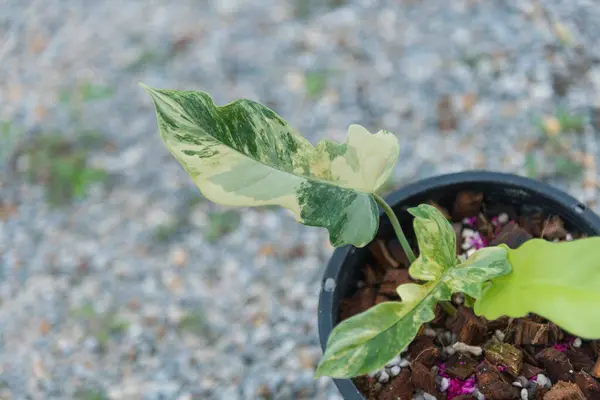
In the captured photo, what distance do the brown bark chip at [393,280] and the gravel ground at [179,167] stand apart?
46 cm

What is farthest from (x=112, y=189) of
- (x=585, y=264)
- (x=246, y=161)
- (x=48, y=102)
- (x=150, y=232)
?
(x=585, y=264)

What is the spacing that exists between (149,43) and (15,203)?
1.99 feet

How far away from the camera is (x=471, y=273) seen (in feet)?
2.49

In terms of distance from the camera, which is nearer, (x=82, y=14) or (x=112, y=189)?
(x=112, y=189)

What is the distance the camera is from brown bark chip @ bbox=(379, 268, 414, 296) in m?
0.97

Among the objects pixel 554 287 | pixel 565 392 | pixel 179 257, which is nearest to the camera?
pixel 554 287

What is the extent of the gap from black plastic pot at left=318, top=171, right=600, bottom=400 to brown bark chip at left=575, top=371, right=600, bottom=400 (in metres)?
0.19

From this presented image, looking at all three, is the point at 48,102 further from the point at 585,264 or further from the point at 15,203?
the point at 585,264

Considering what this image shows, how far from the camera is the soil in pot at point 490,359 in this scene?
855 mm

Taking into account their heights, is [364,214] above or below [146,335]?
above

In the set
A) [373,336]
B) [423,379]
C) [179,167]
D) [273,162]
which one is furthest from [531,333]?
[179,167]

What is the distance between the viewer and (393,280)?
97 centimetres

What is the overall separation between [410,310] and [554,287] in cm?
16

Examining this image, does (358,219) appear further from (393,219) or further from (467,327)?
(467,327)
